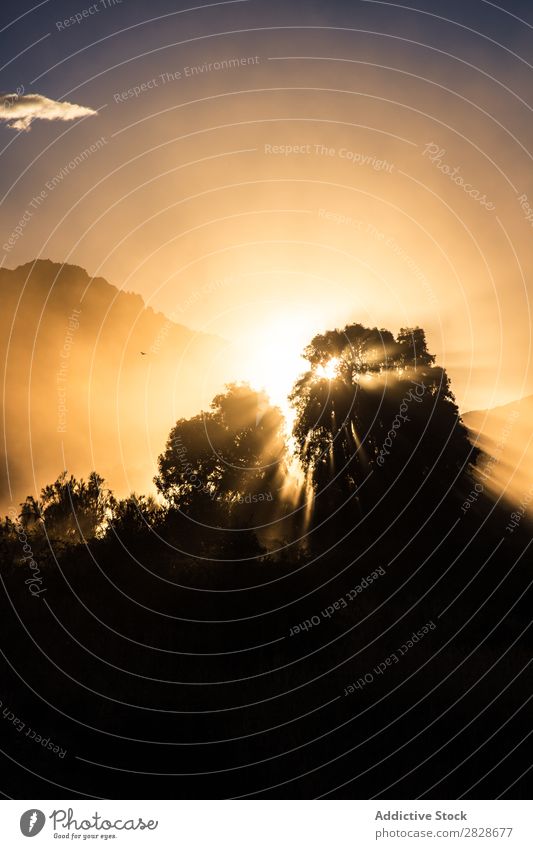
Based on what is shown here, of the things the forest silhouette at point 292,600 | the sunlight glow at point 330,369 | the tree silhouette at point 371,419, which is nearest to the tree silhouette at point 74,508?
the forest silhouette at point 292,600

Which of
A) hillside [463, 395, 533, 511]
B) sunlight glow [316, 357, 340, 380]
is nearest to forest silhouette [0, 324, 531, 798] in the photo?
sunlight glow [316, 357, 340, 380]

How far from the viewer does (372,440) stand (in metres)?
41.4

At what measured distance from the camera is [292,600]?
23.5 metres

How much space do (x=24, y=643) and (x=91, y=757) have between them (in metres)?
6.91

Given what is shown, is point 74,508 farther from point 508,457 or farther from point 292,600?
point 508,457

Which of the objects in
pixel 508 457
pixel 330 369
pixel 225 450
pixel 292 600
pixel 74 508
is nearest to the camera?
pixel 292 600

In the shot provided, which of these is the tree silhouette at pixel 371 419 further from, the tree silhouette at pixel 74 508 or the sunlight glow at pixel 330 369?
the tree silhouette at pixel 74 508

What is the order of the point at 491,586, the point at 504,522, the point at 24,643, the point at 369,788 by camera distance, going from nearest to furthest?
the point at 369,788, the point at 24,643, the point at 491,586, the point at 504,522

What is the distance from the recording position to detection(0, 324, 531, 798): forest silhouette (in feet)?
49.0

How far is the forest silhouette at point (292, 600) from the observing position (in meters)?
14.9

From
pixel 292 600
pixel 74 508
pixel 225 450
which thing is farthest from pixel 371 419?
pixel 74 508
